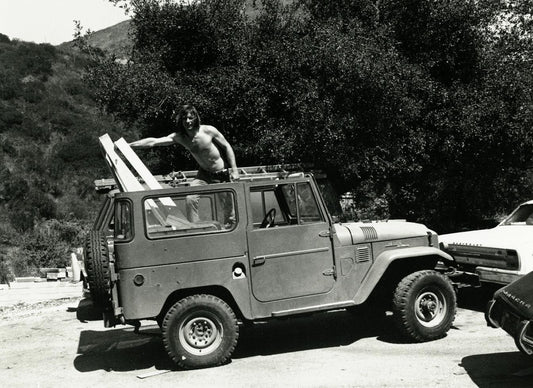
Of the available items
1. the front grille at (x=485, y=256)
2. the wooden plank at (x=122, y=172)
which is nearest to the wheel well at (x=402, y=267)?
the front grille at (x=485, y=256)

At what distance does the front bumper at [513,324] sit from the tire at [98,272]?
11.6 ft

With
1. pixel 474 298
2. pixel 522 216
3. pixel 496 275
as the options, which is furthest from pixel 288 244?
pixel 522 216

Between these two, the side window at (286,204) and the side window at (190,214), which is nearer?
the side window at (190,214)

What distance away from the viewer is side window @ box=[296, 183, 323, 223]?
6598 mm

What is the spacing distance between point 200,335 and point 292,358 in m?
0.99

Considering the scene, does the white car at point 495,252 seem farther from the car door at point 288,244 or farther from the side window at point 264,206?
the side window at point 264,206

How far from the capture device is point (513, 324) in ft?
16.8

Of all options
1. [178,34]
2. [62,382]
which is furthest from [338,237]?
[178,34]

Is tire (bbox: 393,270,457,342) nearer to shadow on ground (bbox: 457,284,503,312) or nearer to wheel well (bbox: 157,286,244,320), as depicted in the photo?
wheel well (bbox: 157,286,244,320)

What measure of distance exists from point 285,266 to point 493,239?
310cm

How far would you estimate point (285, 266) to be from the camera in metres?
6.40

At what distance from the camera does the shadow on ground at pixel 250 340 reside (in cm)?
673

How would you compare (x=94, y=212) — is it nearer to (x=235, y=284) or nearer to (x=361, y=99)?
(x=361, y=99)

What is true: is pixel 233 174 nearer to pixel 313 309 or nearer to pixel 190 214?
pixel 190 214
